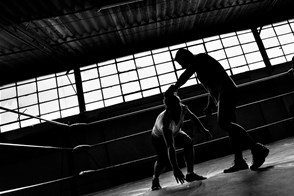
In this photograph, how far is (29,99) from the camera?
8.19 metres

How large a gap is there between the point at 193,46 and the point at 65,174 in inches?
Answer: 271

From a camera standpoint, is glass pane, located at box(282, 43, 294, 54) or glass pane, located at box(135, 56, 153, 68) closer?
glass pane, located at box(135, 56, 153, 68)

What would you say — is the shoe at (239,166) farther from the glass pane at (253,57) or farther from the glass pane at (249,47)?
the glass pane at (249,47)

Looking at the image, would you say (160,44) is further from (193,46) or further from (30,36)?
(30,36)

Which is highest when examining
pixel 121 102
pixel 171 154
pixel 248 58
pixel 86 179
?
pixel 248 58

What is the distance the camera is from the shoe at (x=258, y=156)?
1719 mm

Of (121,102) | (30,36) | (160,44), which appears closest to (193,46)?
(160,44)

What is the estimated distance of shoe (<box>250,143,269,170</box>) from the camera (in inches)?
67.7

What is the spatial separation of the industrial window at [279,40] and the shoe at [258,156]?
8112mm

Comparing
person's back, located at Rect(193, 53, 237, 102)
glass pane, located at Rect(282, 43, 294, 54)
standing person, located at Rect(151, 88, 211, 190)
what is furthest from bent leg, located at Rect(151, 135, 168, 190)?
glass pane, located at Rect(282, 43, 294, 54)

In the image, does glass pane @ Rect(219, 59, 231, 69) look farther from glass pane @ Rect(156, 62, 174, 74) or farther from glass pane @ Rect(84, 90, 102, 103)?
glass pane @ Rect(84, 90, 102, 103)

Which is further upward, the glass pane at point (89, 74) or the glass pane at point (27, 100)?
the glass pane at point (89, 74)

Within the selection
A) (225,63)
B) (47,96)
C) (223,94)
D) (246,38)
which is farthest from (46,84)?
(246,38)

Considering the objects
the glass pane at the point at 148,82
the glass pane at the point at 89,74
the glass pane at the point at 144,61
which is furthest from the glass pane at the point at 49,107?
the glass pane at the point at 144,61
